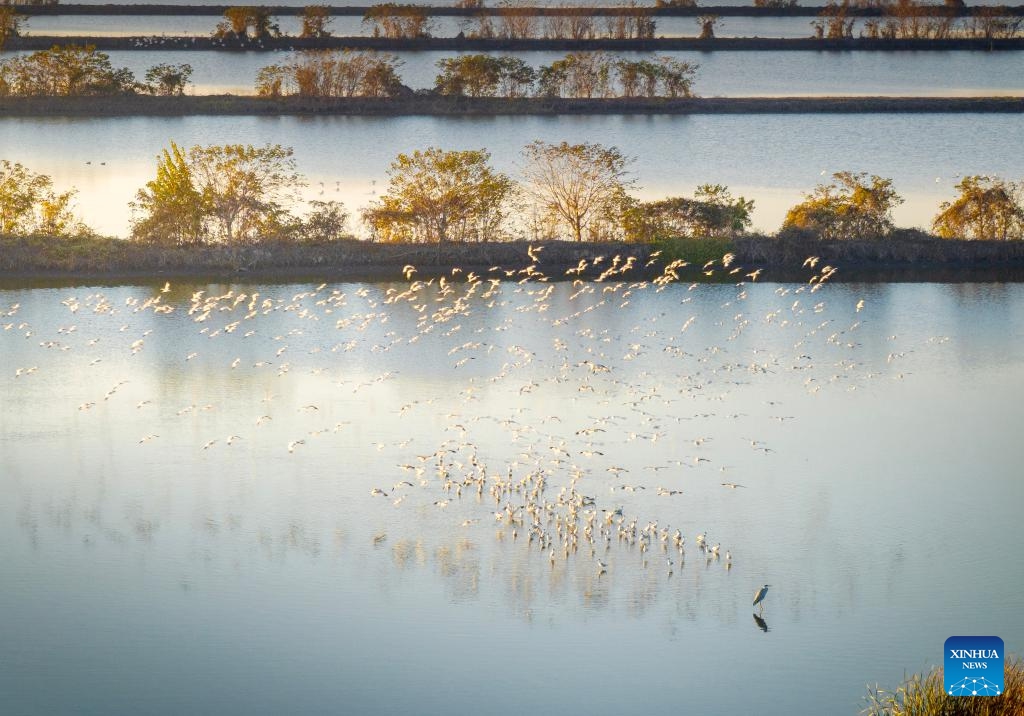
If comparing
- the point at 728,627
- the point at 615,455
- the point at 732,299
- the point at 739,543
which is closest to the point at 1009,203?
the point at 732,299

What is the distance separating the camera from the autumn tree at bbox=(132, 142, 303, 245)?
92.4ft

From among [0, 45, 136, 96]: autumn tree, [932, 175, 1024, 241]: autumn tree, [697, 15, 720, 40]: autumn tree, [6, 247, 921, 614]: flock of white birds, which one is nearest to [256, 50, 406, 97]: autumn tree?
[0, 45, 136, 96]: autumn tree

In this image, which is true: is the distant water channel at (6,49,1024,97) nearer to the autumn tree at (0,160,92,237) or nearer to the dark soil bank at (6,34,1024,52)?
the dark soil bank at (6,34,1024,52)

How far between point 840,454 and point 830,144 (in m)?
23.8

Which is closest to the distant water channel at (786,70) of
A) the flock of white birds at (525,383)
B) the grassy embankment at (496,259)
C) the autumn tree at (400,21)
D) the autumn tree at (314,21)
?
the autumn tree at (314,21)

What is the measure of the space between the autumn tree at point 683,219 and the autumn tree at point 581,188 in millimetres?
531

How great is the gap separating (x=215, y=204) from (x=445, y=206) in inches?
168

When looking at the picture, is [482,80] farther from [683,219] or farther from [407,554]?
[407,554]

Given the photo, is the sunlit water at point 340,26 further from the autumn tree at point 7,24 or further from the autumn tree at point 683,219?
the autumn tree at point 683,219

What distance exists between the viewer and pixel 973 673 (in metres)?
10.7

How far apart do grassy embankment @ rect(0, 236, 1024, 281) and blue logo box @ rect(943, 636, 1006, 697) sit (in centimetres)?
1626

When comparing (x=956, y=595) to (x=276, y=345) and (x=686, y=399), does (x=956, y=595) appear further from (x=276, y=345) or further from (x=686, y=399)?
(x=276, y=345)

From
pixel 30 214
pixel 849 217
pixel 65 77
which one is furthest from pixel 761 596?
pixel 65 77

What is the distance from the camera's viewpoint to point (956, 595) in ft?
49.0
